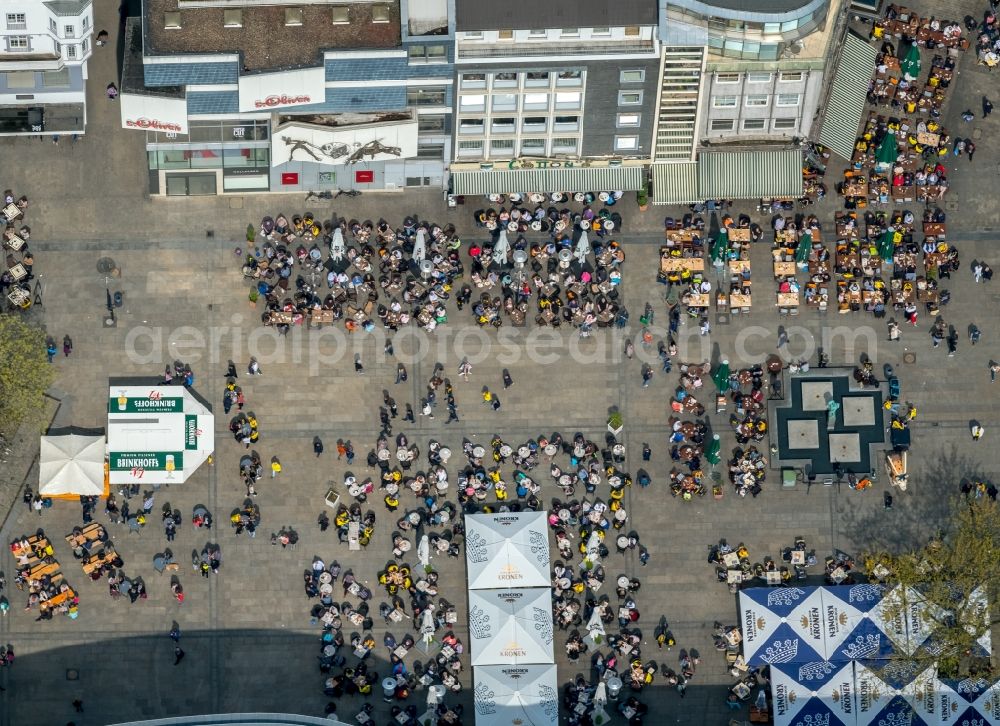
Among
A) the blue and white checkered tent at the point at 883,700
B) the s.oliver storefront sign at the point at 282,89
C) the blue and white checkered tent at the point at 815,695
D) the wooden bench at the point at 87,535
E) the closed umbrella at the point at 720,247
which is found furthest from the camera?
the closed umbrella at the point at 720,247

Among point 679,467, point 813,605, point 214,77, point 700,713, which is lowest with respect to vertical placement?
point 700,713

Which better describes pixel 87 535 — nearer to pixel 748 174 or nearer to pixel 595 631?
pixel 595 631

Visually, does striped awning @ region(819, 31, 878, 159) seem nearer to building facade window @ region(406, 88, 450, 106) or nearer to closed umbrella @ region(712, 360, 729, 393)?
closed umbrella @ region(712, 360, 729, 393)

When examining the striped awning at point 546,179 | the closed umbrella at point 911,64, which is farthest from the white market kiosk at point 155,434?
the closed umbrella at point 911,64

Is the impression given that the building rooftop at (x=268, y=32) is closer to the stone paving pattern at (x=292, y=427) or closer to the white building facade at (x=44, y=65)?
the white building facade at (x=44, y=65)

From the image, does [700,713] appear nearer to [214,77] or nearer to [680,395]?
[680,395]

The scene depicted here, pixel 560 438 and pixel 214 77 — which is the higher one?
pixel 214 77

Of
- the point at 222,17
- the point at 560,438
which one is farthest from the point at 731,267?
the point at 222,17
